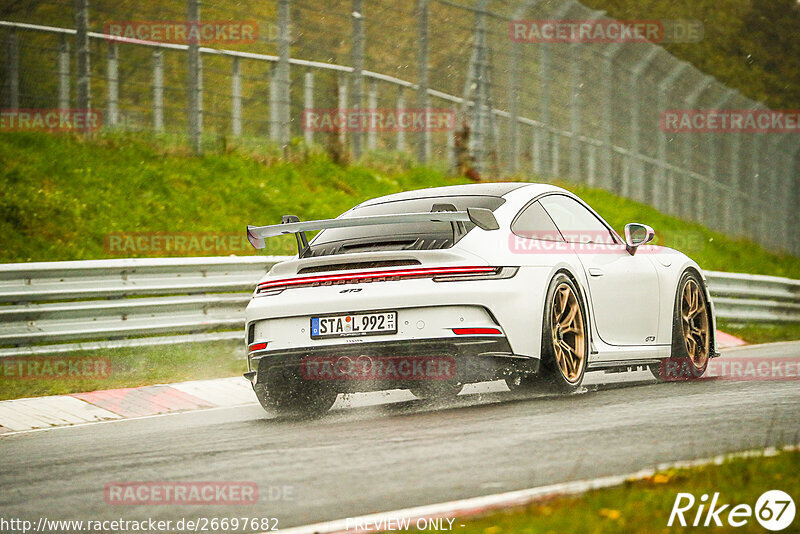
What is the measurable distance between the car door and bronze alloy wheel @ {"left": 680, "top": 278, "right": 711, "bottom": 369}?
57 cm

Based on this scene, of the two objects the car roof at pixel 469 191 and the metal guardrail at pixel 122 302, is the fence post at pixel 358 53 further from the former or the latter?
the car roof at pixel 469 191

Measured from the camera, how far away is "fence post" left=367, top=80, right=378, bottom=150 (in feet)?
62.4

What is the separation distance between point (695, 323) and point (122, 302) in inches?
189

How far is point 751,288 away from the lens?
Answer: 667 inches

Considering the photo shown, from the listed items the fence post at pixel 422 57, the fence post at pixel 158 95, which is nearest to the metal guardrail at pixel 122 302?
the fence post at pixel 158 95

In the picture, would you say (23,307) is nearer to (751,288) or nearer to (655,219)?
(751,288)

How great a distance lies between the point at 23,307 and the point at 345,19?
8854 mm

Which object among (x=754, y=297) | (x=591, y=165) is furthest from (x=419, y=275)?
(x=591, y=165)

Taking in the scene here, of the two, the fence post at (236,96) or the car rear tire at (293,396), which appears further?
the fence post at (236,96)

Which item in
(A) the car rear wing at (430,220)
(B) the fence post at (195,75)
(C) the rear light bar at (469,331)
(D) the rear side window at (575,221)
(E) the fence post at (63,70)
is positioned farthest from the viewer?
(B) the fence post at (195,75)

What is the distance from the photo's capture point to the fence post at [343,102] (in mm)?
18547

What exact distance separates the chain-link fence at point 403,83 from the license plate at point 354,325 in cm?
911

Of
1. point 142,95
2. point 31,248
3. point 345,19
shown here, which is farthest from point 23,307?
point 345,19

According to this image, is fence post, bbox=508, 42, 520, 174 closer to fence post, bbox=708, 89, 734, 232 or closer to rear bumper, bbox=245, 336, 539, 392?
fence post, bbox=708, 89, 734, 232
